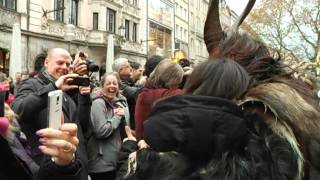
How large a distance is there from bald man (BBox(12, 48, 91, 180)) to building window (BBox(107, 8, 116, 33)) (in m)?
33.3

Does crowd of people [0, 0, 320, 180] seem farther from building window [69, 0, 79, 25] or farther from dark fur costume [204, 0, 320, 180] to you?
building window [69, 0, 79, 25]

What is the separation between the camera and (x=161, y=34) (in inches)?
2050

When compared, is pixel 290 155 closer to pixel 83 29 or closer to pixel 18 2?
pixel 18 2

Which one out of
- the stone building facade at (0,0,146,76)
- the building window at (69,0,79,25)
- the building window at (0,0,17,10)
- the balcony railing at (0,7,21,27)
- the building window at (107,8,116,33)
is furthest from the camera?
the building window at (107,8,116,33)

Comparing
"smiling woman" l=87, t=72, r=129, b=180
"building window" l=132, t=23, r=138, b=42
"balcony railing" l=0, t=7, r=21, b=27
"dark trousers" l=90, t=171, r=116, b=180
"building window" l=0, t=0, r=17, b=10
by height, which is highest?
"building window" l=132, t=23, r=138, b=42

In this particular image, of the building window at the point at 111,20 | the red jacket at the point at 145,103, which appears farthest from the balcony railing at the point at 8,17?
the red jacket at the point at 145,103

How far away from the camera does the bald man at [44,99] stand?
4340mm

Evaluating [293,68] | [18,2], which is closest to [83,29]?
[18,2]

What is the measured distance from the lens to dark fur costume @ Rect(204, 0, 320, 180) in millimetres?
1581

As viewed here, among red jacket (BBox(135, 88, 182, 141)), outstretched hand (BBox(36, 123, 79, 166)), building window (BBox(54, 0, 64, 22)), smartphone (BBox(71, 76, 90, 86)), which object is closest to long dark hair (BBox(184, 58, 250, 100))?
outstretched hand (BBox(36, 123, 79, 166))

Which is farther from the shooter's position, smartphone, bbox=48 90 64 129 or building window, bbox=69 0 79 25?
building window, bbox=69 0 79 25

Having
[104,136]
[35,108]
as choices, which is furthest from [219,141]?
[104,136]

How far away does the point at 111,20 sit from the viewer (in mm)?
39000

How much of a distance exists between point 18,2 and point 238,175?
27075 millimetres
